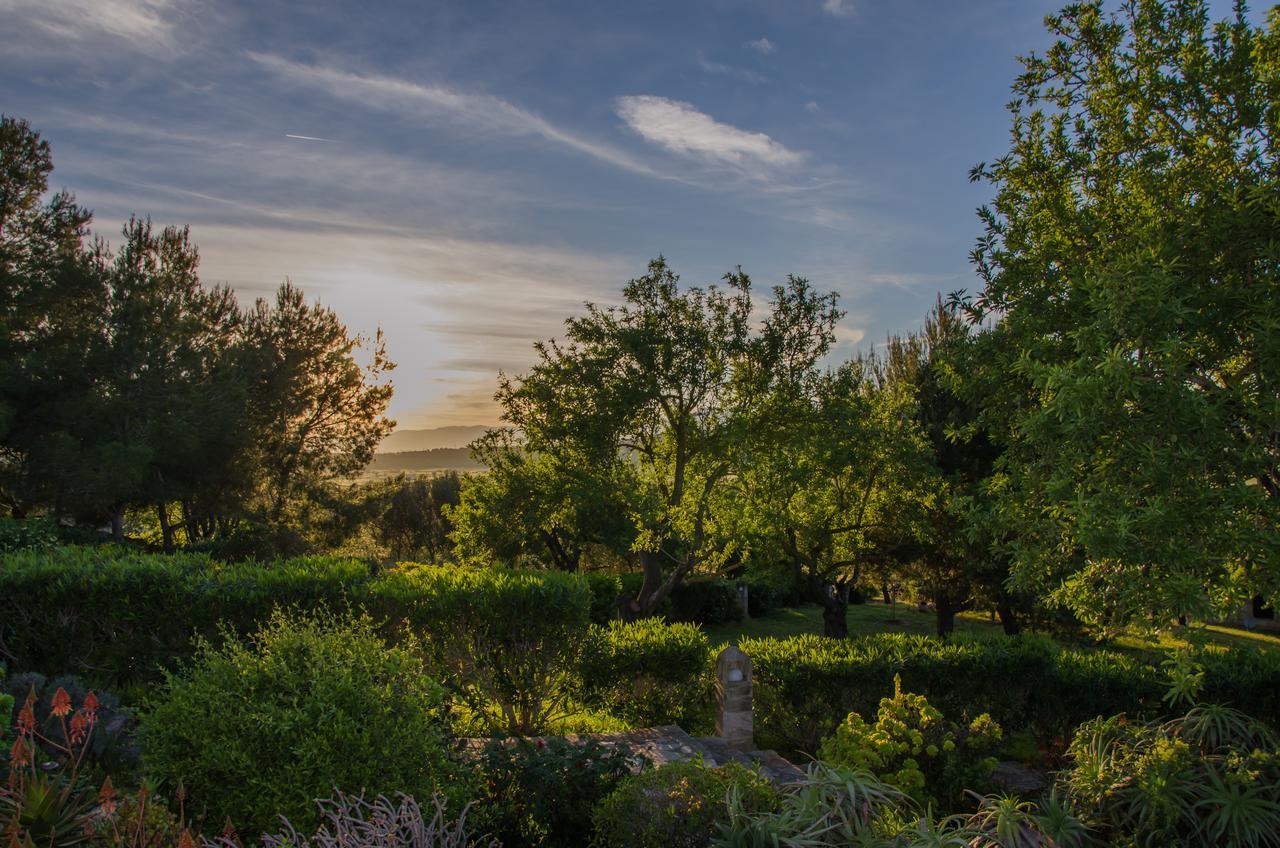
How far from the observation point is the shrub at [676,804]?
13.8 ft

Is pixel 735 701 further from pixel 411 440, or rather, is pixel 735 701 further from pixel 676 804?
pixel 411 440

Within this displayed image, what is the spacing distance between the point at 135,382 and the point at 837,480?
67.9ft

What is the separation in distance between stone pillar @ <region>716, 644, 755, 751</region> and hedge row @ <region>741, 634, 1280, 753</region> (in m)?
0.68

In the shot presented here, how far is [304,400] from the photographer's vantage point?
1097 inches

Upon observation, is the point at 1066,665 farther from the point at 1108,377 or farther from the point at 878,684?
the point at 1108,377

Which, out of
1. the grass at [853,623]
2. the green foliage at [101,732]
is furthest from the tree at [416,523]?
the green foliage at [101,732]

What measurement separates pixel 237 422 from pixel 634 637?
19783mm

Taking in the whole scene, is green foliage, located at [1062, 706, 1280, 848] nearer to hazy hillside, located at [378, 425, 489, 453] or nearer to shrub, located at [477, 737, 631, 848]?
shrub, located at [477, 737, 631, 848]

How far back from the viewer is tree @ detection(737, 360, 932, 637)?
16.4 meters

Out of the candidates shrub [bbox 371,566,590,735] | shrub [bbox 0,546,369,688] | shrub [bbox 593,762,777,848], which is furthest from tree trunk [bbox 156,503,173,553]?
shrub [bbox 593,762,777,848]

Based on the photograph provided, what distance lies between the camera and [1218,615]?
569 cm

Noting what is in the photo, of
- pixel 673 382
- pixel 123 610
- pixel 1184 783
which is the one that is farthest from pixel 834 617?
pixel 123 610

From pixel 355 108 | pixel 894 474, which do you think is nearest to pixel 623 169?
pixel 355 108

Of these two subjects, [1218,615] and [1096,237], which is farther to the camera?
[1096,237]
